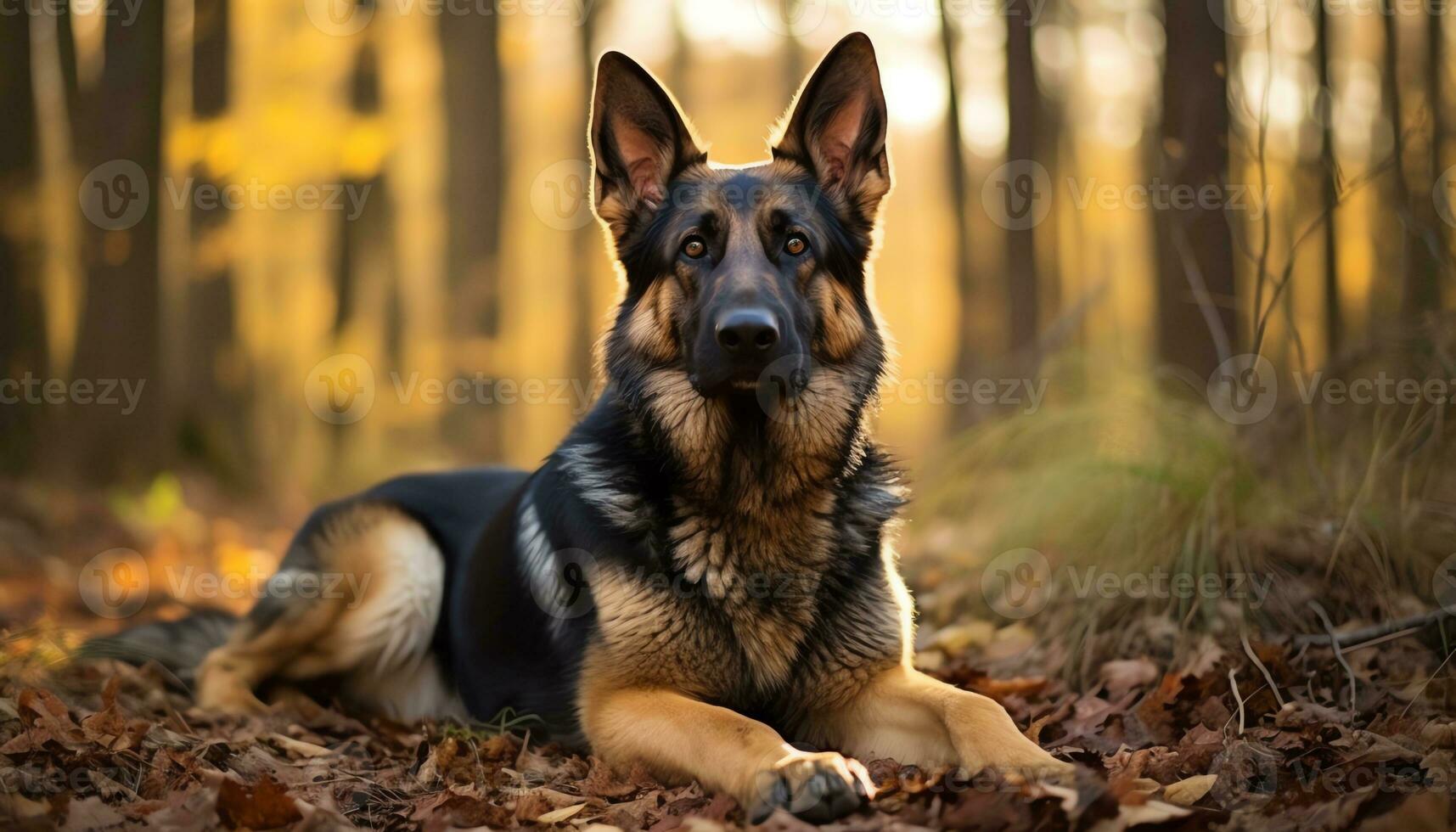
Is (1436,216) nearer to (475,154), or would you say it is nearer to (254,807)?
(254,807)

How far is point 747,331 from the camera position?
11.4 feet

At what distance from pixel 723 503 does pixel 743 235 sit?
0.94 meters

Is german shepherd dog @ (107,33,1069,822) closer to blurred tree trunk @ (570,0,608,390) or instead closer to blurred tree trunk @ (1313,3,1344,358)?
blurred tree trunk @ (1313,3,1344,358)

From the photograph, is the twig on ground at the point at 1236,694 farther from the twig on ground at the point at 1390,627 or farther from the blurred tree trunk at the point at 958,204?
the blurred tree trunk at the point at 958,204

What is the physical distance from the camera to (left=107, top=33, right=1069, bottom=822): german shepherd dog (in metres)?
3.55

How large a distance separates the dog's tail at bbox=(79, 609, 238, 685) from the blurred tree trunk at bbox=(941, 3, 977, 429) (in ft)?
25.7

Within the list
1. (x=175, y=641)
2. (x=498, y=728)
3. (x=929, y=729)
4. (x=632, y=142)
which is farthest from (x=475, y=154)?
(x=929, y=729)

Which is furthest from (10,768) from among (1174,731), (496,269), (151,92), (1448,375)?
(496,269)

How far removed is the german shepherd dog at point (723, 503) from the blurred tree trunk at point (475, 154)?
11.3 m

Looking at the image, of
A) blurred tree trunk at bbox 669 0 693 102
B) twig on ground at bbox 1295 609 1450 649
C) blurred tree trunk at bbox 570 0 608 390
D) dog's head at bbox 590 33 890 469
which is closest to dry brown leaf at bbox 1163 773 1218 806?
twig on ground at bbox 1295 609 1450 649

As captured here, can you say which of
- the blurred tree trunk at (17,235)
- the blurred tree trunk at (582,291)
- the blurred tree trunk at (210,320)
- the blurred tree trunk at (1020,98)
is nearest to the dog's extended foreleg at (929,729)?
the blurred tree trunk at (17,235)

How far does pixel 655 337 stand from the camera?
3.93 meters

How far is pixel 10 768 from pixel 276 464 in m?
10.8

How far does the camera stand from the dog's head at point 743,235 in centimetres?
370
